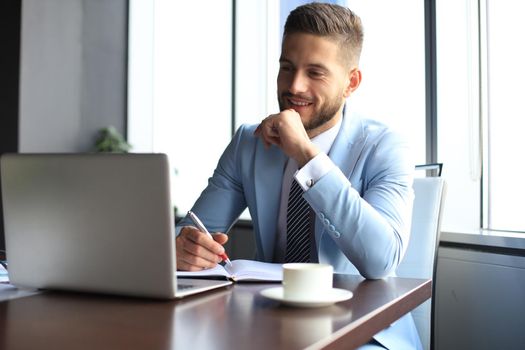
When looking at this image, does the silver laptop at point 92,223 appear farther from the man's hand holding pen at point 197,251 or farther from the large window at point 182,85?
the large window at point 182,85

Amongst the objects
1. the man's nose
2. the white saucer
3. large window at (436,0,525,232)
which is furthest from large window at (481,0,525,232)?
the white saucer

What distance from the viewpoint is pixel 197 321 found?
0.87 metres

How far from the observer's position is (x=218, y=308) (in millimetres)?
976

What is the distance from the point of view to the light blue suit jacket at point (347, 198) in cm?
134

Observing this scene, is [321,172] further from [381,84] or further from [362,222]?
[381,84]

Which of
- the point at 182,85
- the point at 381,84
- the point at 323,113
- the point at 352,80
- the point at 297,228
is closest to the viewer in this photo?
the point at 297,228

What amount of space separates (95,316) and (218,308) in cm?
20

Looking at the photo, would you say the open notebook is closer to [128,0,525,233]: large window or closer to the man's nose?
the man's nose

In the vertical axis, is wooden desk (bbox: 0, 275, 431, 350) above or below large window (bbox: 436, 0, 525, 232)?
below

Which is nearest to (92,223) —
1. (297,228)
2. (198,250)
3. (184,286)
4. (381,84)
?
(184,286)

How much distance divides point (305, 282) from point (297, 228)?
0.66 m

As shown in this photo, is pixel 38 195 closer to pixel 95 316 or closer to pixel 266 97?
pixel 95 316

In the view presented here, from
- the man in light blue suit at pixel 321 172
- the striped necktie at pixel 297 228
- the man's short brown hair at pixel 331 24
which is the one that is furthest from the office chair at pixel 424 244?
the man's short brown hair at pixel 331 24

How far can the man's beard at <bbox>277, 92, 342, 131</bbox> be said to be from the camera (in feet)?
5.81
